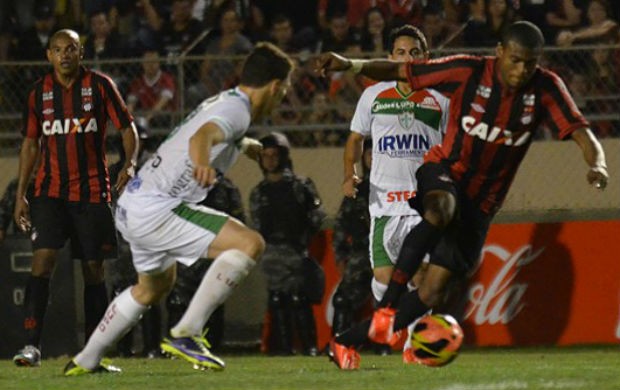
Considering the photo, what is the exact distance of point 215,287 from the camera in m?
8.09

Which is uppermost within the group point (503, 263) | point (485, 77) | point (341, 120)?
point (485, 77)

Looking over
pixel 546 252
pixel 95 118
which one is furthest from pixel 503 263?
pixel 95 118

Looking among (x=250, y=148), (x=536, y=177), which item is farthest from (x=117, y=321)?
(x=536, y=177)

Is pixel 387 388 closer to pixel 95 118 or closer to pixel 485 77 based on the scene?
pixel 485 77

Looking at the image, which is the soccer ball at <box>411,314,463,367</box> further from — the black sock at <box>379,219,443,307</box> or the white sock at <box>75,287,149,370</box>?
the white sock at <box>75,287,149,370</box>

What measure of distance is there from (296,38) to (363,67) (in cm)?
709

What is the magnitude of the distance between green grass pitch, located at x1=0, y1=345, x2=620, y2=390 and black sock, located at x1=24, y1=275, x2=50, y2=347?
11.0 inches

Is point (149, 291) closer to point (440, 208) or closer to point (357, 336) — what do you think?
point (357, 336)

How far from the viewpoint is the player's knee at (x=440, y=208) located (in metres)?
8.41

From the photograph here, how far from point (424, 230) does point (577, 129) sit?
986 millimetres

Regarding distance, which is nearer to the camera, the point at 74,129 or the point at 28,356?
the point at 28,356

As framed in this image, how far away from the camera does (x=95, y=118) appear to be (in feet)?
35.3

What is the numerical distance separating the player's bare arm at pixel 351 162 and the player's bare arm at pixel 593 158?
2.11 m

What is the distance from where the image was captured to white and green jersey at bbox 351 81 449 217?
1026cm
